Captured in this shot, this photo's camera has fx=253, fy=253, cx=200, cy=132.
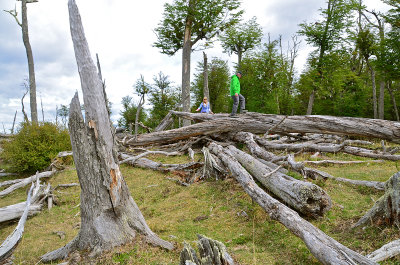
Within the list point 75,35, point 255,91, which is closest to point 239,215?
point 75,35

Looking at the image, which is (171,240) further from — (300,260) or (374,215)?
(374,215)

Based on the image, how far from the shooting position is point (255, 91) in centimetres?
2500

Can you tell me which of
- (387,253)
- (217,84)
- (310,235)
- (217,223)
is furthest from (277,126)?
(217,84)

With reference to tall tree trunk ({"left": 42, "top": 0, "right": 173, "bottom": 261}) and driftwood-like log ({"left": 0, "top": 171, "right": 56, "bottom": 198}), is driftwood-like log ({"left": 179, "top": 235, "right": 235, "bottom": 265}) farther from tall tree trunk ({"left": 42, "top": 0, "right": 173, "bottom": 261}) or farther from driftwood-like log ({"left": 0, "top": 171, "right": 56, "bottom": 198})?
driftwood-like log ({"left": 0, "top": 171, "right": 56, "bottom": 198})

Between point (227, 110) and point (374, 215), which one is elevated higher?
point (227, 110)

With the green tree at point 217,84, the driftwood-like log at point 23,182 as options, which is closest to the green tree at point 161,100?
the green tree at point 217,84

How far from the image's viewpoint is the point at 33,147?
42.0 feet

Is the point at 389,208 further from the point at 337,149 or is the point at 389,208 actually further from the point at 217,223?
the point at 337,149

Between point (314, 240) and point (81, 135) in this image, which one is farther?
point (81, 135)

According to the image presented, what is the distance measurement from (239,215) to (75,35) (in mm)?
4828

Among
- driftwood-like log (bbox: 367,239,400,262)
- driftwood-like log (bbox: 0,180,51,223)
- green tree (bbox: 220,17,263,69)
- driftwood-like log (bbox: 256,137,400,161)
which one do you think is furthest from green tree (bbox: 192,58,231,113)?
driftwood-like log (bbox: 367,239,400,262)

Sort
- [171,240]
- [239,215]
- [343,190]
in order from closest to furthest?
[171,240], [239,215], [343,190]

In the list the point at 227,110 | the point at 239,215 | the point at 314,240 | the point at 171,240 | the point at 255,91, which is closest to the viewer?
the point at 314,240

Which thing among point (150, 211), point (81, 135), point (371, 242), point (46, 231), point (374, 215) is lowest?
point (46, 231)
